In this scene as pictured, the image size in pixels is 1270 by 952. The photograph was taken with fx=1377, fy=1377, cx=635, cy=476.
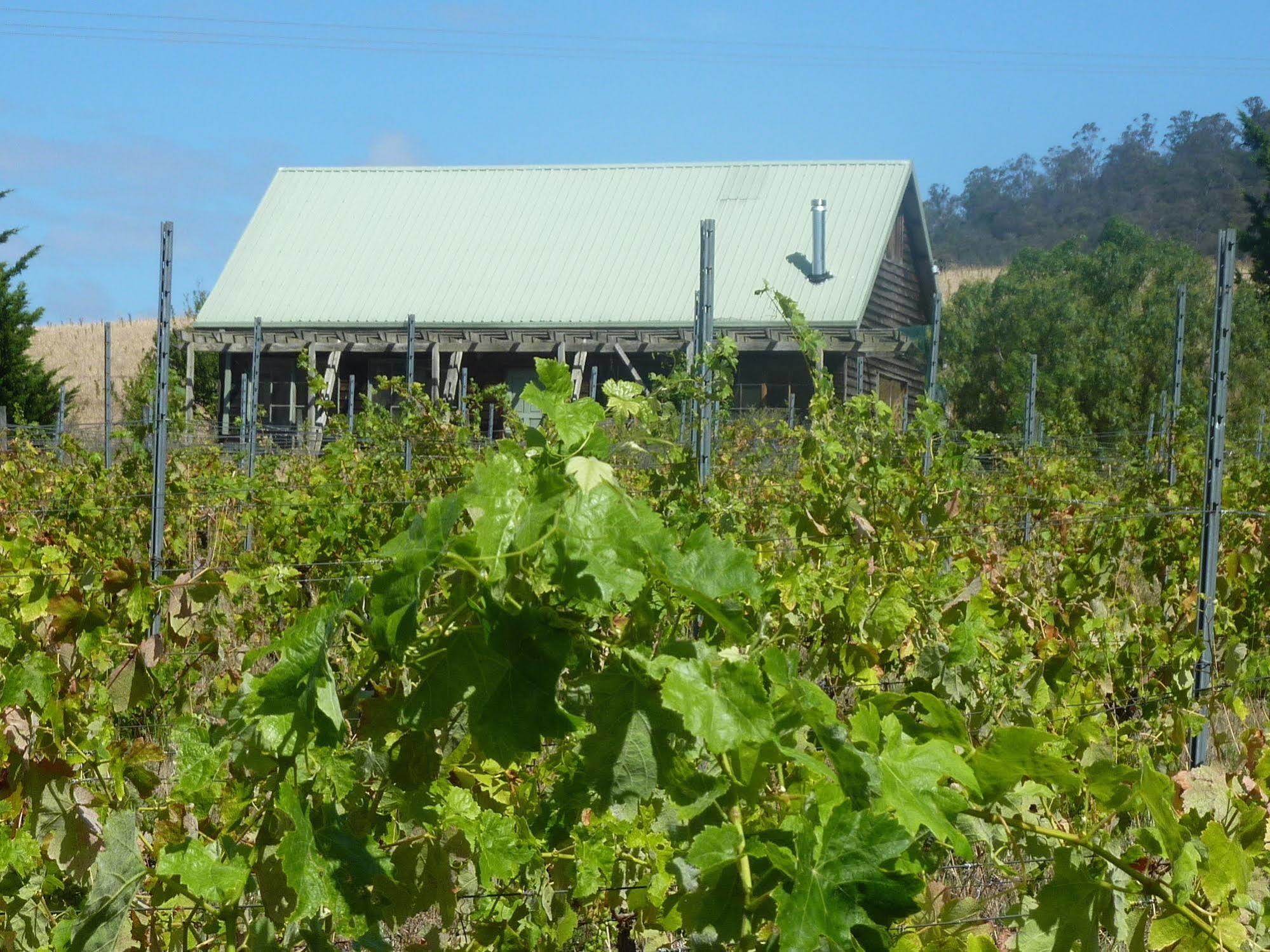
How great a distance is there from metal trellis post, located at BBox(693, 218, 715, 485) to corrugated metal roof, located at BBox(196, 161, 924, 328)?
52.6 feet

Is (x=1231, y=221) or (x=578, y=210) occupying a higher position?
(x=1231, y=221)

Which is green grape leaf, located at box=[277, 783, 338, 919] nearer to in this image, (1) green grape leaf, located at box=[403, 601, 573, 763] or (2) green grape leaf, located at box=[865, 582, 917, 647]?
(1) green grape leaf, located at box=[403, 601, 573, 763]

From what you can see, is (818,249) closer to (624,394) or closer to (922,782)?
(624,394)

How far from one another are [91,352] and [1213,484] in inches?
1832

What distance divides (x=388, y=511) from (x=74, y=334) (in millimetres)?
45073

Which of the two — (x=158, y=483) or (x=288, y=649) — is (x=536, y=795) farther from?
(x=158, y=483)

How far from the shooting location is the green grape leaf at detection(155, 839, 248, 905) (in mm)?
1667

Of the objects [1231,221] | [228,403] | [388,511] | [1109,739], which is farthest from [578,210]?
[1231,221]

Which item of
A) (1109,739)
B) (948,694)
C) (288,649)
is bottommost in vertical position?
(1109,739)

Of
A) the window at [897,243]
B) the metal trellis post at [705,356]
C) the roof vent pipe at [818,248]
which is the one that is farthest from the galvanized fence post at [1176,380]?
the window at [897,243]

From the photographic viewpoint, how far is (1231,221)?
7694 centimetres

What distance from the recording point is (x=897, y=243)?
25938 millimetres

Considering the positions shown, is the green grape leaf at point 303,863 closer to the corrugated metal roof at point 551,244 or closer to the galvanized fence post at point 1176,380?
the galvanized fence post at point 1176,380

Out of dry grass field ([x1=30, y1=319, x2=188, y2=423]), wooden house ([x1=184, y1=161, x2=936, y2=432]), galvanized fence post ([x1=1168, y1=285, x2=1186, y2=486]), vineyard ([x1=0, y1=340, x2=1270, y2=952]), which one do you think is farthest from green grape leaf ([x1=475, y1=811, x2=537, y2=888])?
dry grass field ([x1=30, y1=319, x2=188, y2=423])
